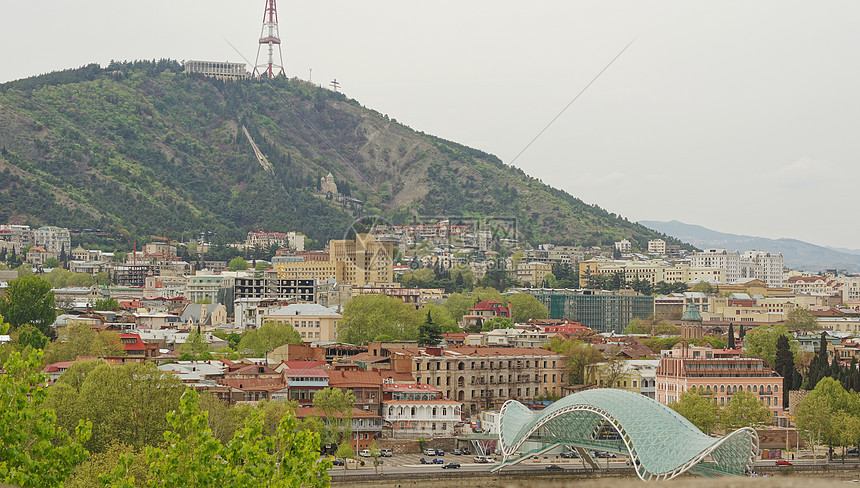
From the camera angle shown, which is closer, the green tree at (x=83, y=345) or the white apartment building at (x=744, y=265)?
the green tree at (x=83, y=345)

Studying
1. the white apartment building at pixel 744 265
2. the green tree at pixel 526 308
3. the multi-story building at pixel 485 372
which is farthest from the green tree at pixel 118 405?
the white apartment building at pixel 744 265

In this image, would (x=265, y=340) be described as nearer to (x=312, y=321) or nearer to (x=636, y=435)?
(x=312, y=321)

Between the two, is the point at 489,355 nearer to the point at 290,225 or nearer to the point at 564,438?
the point at 564,438

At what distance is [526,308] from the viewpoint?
105 m

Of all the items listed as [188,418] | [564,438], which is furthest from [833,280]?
[188,418]

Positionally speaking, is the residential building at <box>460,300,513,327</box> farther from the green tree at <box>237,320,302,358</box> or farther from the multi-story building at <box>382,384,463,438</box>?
the multi-story building at <box>382,384,463,438</box>

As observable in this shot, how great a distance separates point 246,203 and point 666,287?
87.7 metres

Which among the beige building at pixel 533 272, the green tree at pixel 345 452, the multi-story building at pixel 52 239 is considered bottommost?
the green tree at pixel 345 452

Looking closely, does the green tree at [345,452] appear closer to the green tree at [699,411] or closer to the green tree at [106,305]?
the green tree at [699,411]

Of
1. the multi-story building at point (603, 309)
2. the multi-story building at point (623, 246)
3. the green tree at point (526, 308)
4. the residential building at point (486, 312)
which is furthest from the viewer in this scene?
the multi-story building at point (623, 246)

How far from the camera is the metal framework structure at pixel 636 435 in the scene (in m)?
37.8

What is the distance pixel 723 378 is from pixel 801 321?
146ft

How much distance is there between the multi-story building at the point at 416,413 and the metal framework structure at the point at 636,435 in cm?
600

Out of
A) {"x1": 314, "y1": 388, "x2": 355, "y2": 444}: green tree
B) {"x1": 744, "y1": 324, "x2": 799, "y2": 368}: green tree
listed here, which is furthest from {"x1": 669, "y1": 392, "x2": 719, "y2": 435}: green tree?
{"x1": 744, "y1": 324, "x2": 799, "y2": 368}: green tree
